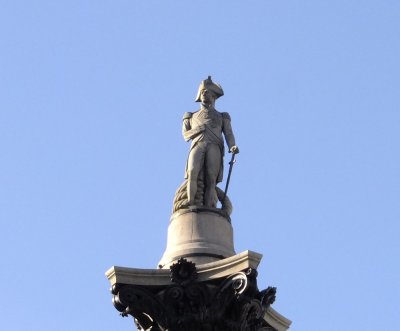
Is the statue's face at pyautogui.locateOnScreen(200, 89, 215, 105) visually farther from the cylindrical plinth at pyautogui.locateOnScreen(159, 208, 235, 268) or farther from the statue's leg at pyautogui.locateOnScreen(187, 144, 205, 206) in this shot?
the cylindrical plinth at pyautogui.locateOnScreen(159, 208, 235, 268)

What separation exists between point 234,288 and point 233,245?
Answer: 101 inches

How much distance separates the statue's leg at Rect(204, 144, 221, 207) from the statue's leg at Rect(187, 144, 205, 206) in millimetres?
142

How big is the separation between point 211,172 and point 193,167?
373 millimetres

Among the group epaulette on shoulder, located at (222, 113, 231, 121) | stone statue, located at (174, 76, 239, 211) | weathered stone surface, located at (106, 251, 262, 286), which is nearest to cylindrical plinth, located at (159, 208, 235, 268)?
stone statue, located at (174, 76, 239, 211)

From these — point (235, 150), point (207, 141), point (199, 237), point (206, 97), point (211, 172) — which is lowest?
point (199, 237)

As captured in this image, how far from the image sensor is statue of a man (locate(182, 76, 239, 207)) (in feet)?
86.5

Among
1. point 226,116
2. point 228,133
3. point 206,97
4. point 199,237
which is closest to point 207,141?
point 228,133

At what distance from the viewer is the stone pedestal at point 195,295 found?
23062 mm

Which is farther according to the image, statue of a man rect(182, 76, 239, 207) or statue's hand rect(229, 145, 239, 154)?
statue's hand rect(229, 145, 239, 154)

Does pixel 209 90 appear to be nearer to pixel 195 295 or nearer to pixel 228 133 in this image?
pixel 228 133

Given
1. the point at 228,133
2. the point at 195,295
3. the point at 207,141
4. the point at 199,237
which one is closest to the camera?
the point at 195,295

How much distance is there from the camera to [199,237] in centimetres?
2523

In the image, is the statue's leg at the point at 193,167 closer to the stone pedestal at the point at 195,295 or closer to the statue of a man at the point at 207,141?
the statue of a man at the point at 207,141

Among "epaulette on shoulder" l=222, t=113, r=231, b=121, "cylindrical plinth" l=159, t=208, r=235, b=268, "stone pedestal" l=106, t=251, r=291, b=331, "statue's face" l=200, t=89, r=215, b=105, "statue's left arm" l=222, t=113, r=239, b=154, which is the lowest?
"stone pedestal" l=106, t=251, r=291, b=331
